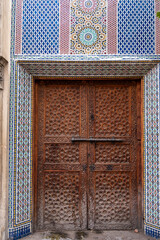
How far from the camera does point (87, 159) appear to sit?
301cm

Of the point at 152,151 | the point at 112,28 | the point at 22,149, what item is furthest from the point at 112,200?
the point at 112,28

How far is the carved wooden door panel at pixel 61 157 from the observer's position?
2994 millimetres

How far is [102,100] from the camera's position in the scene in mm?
3055

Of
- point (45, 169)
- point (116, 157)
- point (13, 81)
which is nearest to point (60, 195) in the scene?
point (45, 169)

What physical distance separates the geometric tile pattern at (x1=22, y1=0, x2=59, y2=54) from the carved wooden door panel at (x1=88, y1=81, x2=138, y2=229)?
2.85 ft

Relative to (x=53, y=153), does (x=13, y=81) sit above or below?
above

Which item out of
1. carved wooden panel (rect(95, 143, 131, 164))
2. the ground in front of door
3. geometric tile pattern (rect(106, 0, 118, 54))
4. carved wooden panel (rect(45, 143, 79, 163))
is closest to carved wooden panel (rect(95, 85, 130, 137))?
carved wooden panel (rect(95, 143, 131, 164))

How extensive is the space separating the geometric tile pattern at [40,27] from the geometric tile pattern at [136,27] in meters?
0.89

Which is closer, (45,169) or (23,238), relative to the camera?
(23,238)

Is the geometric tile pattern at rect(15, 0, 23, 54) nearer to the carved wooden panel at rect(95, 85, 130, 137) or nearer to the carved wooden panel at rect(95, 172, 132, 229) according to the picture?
the carved wooden panel at rect(95, 85, 130, 137)

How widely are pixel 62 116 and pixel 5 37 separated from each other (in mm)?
1314

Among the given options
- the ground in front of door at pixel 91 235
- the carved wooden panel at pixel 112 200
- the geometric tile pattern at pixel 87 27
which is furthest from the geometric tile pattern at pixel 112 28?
the ground in front of door at pixel 91 235

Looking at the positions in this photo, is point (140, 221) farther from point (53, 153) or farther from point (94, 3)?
point (94, 3)

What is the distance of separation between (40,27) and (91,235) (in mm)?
2964
